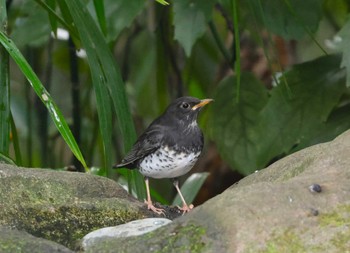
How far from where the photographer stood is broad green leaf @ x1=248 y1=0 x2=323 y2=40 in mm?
5320

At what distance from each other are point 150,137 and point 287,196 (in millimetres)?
2191

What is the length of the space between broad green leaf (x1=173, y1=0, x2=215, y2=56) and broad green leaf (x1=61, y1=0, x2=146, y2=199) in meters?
0.73

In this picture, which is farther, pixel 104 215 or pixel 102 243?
pixel 104 215

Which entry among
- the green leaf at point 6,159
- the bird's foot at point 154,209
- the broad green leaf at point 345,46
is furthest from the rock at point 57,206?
the broad green leaf at point 345,46

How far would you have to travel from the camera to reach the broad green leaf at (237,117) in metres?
5.70

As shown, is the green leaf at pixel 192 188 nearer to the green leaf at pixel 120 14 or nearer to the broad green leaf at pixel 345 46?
the green leaf at pixel 120 14

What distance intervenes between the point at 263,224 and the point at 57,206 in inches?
38.8

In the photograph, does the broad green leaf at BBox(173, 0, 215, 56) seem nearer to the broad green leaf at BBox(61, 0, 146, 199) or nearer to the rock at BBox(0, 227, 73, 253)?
the broad green leaf at BBox(61, 0, 146, 199)

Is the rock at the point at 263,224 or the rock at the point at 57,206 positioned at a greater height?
the rock at the point at 263,224

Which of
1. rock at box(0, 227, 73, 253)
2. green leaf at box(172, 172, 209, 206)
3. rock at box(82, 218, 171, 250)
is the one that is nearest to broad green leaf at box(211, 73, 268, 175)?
green leaf at box(172, 172, 209, 206)

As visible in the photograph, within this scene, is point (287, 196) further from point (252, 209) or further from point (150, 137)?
point (150, 137)

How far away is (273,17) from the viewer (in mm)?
5344

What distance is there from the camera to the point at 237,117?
574 cm

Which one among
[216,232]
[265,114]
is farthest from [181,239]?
[265,114]
